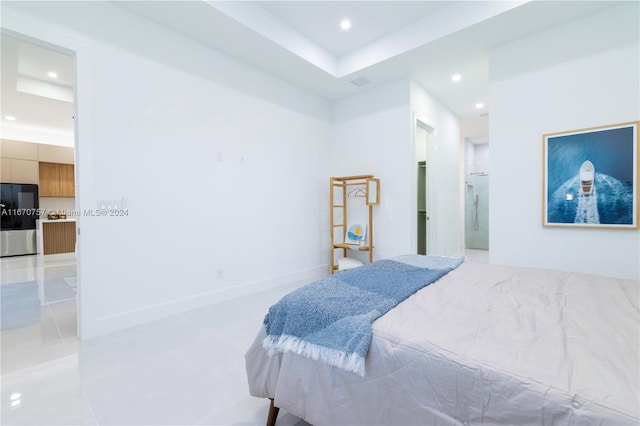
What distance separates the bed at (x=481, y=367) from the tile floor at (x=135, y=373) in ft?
1.38

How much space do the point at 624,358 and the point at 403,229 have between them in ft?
10.4

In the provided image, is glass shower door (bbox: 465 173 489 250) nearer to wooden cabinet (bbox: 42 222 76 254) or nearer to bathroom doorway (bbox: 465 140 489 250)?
bathroom doorway (bbox: 465 140 489 250)

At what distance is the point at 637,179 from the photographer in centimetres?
246

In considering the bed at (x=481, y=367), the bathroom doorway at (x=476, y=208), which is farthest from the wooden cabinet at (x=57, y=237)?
the bathroom doorway at (x=476, y=208)

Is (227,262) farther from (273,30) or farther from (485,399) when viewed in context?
(485,399)

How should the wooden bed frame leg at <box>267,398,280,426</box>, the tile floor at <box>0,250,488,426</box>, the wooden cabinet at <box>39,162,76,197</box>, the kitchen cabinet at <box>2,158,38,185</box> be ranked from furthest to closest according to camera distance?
the wooden cabinet at <box>39,162,76,197</box>, the kitchen cabinet at <box>2,158,38,185</box>, the tile floor at <box>0,250,488,426</box>, the wooden bed frame leg at <box>267,398,280,426</box>

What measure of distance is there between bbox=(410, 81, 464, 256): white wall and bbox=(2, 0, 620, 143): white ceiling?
1.26 feet

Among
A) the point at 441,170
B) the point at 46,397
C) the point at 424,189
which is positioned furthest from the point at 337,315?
the point at 424,189

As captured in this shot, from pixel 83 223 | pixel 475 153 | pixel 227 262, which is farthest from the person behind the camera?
pixel 475 153

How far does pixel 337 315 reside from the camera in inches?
49.2

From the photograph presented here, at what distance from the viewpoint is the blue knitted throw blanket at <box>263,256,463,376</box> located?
1.12 metres

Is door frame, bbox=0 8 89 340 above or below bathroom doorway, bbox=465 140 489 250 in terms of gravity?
above

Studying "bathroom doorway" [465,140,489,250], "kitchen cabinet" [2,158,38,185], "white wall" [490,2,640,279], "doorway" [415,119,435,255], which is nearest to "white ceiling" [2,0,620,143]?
"white wall" [490,2,640,279]

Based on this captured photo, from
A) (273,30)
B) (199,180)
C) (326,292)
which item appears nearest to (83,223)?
(199,180)
